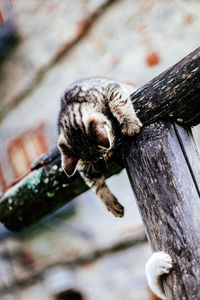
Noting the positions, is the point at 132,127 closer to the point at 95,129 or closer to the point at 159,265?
the point at 95,129

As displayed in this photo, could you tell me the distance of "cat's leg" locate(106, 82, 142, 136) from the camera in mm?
1209

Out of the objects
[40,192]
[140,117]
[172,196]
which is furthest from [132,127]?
[40,192]

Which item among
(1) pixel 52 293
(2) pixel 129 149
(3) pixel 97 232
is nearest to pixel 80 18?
(3) pixel 97 232

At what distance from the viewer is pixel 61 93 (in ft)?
12.8

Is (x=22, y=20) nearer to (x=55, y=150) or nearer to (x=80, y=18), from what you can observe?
(x=80, y=18)

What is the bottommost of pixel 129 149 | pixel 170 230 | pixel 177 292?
pixel 177 292

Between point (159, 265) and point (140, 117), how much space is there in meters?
0.51

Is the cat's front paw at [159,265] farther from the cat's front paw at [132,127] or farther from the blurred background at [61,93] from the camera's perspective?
the blurred background at [61,93]

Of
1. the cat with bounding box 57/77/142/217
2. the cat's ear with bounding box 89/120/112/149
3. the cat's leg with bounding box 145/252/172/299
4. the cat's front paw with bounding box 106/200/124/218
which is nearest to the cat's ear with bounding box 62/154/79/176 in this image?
the cat with bounding box 57/77/142/217

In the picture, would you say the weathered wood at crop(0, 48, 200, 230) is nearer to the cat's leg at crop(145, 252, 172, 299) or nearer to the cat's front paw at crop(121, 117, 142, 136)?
the cat's front paw at crop(121, 117, 142, 136)

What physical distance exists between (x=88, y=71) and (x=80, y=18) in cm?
61

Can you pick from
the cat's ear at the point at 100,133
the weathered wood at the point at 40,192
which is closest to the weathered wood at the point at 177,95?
the cat's ear at the point at 100,133

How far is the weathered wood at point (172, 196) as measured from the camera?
39.4 inches

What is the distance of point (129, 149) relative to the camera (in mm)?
1214
